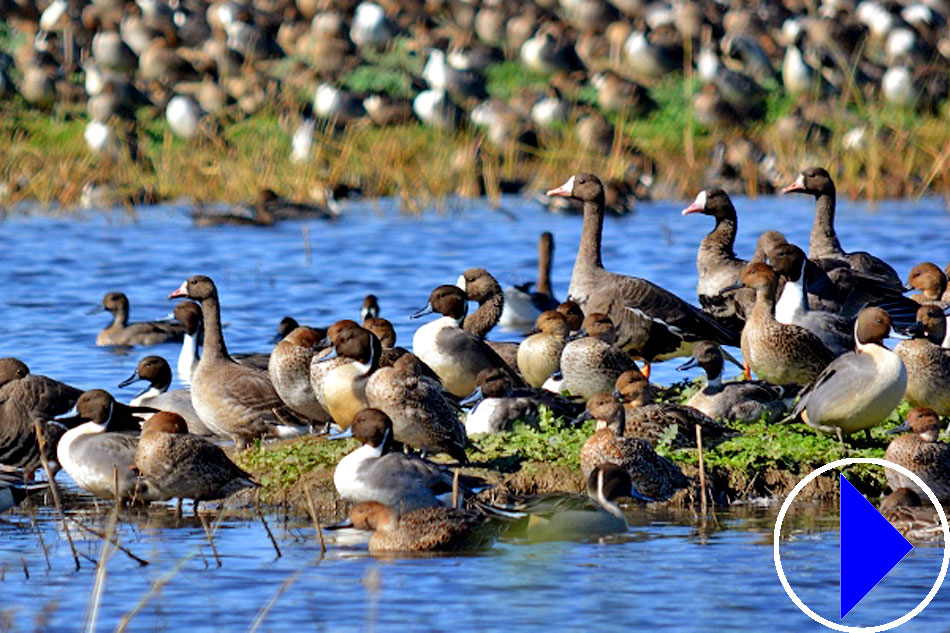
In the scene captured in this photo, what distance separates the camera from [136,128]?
30859 millimetres

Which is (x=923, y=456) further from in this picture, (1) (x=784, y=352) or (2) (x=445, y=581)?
(2) (x=445, y=581)

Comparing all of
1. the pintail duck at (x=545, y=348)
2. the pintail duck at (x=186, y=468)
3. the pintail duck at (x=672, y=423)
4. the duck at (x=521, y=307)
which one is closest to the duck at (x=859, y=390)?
the pintail duck at (x=672, y=423)

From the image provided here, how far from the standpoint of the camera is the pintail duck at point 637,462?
9688mm

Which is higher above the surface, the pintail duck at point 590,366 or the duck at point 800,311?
the duck at point 800,311

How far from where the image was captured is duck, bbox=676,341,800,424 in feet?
37.0

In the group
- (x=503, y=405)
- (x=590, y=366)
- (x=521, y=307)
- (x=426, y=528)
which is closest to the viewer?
(x=426, y=528)

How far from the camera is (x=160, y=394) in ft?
42.4

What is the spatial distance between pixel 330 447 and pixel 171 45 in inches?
1049

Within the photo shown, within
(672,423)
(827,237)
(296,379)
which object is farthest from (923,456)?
(827,237)

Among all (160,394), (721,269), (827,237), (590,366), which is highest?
(827,237)

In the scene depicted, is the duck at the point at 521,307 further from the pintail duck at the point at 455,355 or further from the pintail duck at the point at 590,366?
the pintail duck at the point at 590,366

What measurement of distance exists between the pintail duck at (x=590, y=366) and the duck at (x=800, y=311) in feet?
3.79

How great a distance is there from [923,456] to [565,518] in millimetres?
1991

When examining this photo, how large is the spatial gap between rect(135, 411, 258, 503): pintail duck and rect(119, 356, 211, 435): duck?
2.38 metres
